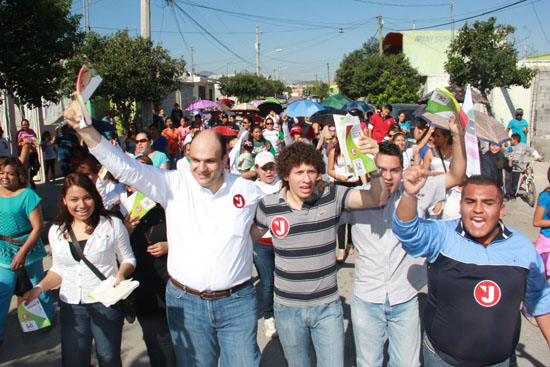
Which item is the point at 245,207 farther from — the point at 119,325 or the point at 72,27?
the point at 72,27

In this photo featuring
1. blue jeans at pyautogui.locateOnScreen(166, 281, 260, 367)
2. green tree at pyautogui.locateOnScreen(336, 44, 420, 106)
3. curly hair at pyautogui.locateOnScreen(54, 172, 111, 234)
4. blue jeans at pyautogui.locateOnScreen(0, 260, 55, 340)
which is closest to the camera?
blue jeans at pyautogui.locateOnScreen(166, 281, 260, 367)

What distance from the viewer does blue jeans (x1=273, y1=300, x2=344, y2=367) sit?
2.60 m

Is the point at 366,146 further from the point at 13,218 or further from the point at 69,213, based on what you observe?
the point at 13,218

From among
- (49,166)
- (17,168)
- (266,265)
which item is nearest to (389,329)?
(266,265)

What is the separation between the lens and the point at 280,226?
2.65 meters

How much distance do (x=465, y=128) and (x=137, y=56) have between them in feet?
41.7

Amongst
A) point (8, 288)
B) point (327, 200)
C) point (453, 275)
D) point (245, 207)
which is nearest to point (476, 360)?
point (453, 275)

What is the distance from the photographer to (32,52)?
7109 mm

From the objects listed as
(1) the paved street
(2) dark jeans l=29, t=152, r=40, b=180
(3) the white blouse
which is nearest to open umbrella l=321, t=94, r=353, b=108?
(2) dark jeans l=29, t=152, r=40, b=180

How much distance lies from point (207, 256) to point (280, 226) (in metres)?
0.50

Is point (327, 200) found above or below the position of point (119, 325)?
above

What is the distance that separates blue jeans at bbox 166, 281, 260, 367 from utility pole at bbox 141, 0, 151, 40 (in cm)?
1304

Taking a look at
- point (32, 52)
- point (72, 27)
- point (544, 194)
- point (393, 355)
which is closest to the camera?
point (393, 355)

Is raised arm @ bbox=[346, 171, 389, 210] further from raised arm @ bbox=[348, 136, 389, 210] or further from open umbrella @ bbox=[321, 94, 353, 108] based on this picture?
open umbrella @ bbox=[321, 94, 353, 108]
